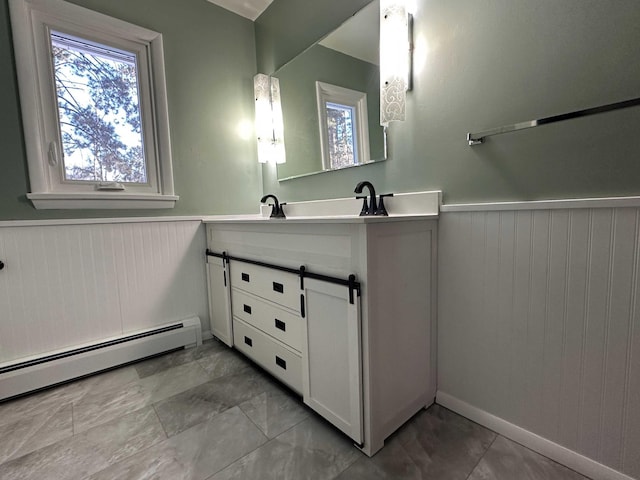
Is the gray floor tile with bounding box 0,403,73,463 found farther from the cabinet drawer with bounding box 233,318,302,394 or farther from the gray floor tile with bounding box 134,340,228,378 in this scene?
the cabinet drawer with bounding box 233,318,302,394

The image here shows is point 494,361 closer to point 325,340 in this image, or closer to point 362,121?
point 325,340

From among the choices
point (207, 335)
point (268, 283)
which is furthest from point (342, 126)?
point (207, 335)

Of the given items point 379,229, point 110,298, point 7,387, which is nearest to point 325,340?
point 379,229

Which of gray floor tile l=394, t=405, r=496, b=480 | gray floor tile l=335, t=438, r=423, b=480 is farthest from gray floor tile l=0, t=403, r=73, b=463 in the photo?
gray floor tile l=394, t=405, r=496, b=480

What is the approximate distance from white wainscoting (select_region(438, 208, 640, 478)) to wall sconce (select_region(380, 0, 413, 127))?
55 cm

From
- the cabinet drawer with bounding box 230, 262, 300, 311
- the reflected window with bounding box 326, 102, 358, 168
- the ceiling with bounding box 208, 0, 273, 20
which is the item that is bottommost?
the cabinet drawer with bounding box 230, 262, 300, 311

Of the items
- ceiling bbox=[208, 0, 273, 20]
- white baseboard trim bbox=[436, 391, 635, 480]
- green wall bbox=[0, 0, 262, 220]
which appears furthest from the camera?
ceiling bbox=[208, 0, 273, 20]

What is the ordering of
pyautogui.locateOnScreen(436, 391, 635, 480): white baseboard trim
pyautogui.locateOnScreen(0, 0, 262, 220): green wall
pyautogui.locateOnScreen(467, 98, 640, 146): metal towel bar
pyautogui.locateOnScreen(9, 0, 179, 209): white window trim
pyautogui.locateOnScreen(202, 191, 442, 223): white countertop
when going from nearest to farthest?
1. pyautogui.locateOnScreen(467, 98, 640, 146): metal towel bar
2. pyautogui.locateOnScreen(436, 391, 635, 480): white baseboard trim
3. pyautogui.locateOnScreen(202, 191, 442, 223): white countertop
4. pyautogui.locateOnScreen(9, 0, 179, 209): white window trim
5. pyautogui.locateOnScreen(0, 0, 262, 220): green wall

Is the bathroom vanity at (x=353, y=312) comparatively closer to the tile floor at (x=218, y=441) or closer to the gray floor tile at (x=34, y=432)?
the tile floor at (x=218, y=441)

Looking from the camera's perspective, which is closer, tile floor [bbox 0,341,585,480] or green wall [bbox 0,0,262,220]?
tile floor [bbox 0,341,585,480]

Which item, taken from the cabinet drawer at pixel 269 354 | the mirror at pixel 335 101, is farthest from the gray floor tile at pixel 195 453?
the mirror at pixel 335 101

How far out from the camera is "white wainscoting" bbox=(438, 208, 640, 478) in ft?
2.97

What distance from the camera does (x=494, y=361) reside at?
47.1 inches

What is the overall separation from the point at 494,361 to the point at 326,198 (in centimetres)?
119
